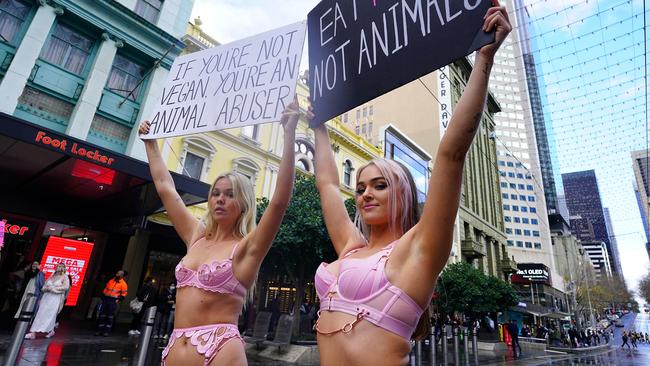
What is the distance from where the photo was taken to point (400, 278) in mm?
1217

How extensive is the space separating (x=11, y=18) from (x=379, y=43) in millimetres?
15518

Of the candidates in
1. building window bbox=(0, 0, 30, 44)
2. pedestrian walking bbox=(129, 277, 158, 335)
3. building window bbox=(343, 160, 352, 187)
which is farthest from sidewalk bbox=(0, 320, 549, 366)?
building window bbox=(343, 160, 352, 187)

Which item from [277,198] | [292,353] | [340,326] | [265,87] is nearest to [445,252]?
[340,326]

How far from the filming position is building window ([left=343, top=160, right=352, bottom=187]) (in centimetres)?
2280

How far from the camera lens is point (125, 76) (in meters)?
13.9

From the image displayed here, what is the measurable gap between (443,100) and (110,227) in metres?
28.8

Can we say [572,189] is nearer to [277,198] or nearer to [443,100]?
[443,100]

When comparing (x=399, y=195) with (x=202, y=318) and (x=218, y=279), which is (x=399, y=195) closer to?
(x=218, y=279)

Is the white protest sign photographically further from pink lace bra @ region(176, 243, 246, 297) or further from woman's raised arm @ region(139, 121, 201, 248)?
pink lace bra @ region(176, 243, 246, 297)

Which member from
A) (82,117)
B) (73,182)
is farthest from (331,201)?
(82,117)

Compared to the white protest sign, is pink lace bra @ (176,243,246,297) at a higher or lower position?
lower

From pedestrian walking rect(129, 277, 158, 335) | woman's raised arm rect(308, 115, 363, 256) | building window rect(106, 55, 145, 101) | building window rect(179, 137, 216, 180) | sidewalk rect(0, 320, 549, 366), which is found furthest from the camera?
building window rect(179, 137, 216, 180)

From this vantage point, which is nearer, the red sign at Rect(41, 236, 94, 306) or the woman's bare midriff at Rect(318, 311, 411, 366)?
the woman's bare midriff at Rect(318, 311, 411, 366)

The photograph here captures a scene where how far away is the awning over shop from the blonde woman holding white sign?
23.4 ft
